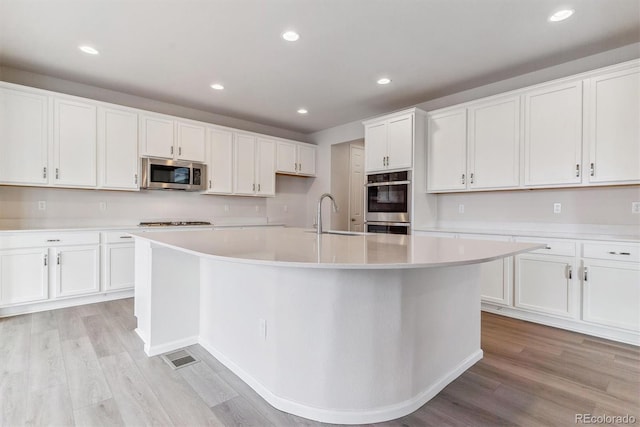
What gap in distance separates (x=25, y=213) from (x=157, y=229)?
52.7 inches

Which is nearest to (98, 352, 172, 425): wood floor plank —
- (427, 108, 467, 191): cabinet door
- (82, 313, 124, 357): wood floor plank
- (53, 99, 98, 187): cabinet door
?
(82, 313, 124, 357): wood floor plank

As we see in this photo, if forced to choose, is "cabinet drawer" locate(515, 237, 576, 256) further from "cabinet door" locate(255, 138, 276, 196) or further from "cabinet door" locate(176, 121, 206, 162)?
"cabinet door" locate(176, 121, 206, 162)

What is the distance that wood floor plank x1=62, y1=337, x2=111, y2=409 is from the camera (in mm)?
1751

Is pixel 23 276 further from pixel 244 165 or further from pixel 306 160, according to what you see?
pixel 306 160

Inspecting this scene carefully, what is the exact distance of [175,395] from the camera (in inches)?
69.9

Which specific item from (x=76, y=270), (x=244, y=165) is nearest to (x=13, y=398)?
(x=76, y=270)

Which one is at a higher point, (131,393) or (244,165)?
(244,165)

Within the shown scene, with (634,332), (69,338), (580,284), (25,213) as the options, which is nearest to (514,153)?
(580,284)

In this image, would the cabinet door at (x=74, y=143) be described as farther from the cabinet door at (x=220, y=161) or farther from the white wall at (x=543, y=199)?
the white wall at (x=543, y=199)

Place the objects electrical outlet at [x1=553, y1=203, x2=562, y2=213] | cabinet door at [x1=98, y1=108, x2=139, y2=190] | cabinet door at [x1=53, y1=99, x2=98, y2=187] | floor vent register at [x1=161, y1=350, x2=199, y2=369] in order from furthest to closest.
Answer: cabinet door at [x1=98, y1=108, x2=139, y2=190]
cabinet door at [x1=53, y1=99, x2=98, y2=187]
electrical outlet at [x1=553, y1=203, x2=562, y2=213]
floor vent register at [x1=161, y1=350, x2=199, y2=369]

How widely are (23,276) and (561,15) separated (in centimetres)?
532

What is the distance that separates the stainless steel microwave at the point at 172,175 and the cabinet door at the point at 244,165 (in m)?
0.51

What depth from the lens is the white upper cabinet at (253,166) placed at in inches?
195

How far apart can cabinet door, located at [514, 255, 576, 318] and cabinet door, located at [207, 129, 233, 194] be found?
3.95 metres
